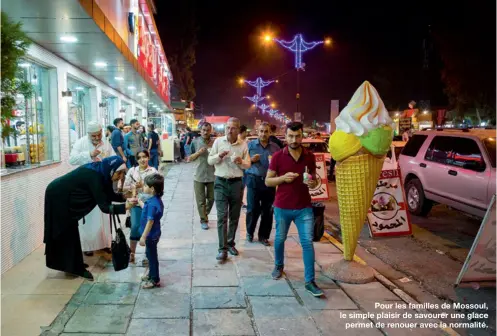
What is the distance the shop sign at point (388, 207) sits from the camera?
23.9 ft

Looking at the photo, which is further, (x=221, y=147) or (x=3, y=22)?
(x=221, y=147)

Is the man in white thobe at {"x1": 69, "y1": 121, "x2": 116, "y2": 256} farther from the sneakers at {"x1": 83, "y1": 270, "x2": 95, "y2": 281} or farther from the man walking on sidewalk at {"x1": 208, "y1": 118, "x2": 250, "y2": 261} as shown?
the man walking on sidewalk at {"x1": 208, "y1": 118, "x2": 250, "y2": 261}

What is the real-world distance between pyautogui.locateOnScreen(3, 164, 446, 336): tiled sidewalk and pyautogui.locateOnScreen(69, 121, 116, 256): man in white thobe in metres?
0.37

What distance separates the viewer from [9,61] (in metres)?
3.56

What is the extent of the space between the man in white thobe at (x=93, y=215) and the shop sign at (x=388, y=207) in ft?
A: 14.4

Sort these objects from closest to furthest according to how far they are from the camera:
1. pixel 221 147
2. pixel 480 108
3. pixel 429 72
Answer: pixel 221 147 < pixel 480 108 < pixel 429 72

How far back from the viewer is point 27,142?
6598 mm

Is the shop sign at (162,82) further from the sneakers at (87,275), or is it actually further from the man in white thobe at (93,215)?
the sneakers at (87,275)

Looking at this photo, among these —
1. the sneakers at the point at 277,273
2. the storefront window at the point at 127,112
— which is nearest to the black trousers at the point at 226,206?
the sneakers at the point at 277,273

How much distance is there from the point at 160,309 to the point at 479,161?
613 cm

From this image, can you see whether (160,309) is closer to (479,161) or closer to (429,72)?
(479,161)

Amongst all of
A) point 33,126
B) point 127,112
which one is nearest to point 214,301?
point 33,126

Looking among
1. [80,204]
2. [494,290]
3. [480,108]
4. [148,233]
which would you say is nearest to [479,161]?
[494,290]

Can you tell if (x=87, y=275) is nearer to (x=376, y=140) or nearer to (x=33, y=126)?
(x=33, y=126)
